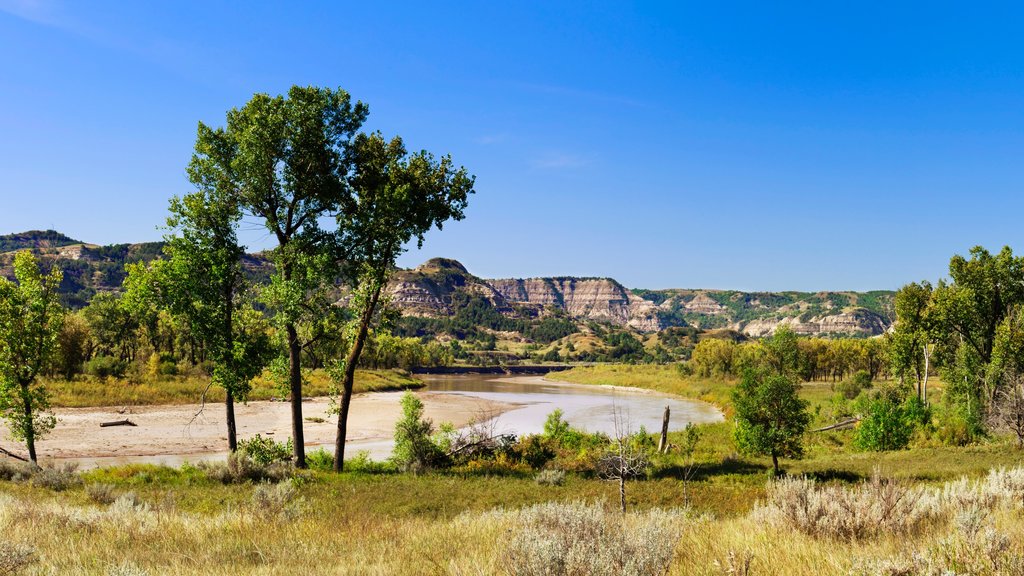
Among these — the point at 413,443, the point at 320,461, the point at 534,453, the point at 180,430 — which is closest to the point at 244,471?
the point at 320,461

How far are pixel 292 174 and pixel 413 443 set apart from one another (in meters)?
11.8

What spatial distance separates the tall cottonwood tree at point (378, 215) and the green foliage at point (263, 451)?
2093mm

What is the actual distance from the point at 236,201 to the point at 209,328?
4677 millimetres

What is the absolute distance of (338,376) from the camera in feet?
73.5

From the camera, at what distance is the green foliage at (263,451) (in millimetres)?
21500

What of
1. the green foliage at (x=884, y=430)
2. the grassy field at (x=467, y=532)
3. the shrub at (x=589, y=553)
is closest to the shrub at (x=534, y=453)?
the grassy field at (x=467, y=532)

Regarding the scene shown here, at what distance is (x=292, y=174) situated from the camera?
2128 cm

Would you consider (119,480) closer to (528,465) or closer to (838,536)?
(528,465)

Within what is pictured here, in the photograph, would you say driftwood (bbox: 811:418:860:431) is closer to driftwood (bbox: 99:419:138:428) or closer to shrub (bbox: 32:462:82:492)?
shrub (bbox: 32:462:82:492)

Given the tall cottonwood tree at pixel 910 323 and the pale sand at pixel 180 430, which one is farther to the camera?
the tall cottonwood tree at pixel 910 323

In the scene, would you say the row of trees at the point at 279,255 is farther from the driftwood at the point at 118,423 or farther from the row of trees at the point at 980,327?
the row of trees at the point at 980,327

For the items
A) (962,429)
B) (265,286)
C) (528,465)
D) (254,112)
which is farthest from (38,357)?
(962,429)

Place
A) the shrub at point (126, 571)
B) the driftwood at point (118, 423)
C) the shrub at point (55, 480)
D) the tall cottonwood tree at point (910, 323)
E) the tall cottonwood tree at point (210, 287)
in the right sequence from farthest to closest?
1. the tall cottonwood tree at point (910, 323)
2. the driftwood at point (118, 423)
3. the tall cottonwood tree at point (210, 287)
4. the shrub at point (55, 480)
5. the shrub at point (126, 571)

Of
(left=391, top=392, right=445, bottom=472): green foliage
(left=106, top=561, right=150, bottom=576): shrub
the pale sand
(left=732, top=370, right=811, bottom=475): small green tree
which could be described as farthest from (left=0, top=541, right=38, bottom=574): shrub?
(left=732, top=370, right=811, bottom=475): small green tree
